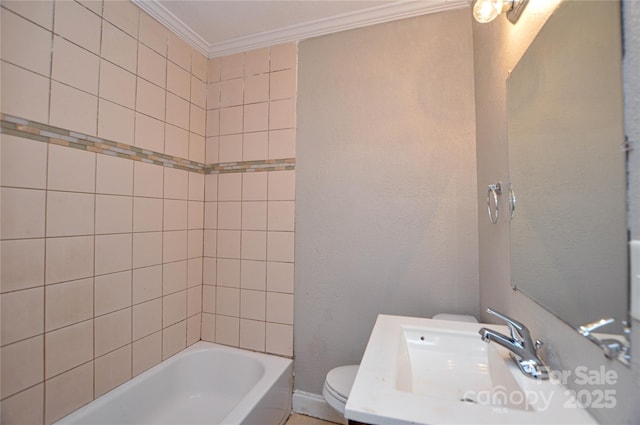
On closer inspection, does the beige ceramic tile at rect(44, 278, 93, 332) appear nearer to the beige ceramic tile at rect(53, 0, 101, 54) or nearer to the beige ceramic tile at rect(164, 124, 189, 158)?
the beige ceramic tile at rect(164, 124, 189, 158)

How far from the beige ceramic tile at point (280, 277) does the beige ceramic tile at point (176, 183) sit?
797 millimetres

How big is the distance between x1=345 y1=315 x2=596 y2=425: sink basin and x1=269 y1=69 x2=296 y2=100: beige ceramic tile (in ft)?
5.20

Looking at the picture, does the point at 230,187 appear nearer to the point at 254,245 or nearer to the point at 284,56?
the point at 254,245

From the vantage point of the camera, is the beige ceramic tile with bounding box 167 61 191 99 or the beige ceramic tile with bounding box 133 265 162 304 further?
the beige ceramic tile with bounding box 167 61 191 99

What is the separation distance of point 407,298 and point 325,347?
25.3 inches

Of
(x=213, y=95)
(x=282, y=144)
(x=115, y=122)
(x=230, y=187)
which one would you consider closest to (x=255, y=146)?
(x=282, y=144)

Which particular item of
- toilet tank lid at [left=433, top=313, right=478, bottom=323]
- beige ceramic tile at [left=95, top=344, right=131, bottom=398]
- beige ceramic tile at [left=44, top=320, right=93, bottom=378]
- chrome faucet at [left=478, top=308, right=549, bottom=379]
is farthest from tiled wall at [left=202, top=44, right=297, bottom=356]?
chrome faucet at [left=478, top=308, right=549, bottom=379]

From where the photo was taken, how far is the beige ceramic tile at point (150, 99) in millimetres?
1577

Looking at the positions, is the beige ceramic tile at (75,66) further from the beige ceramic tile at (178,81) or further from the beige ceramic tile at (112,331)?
the beige ceramic tile at (112,331)

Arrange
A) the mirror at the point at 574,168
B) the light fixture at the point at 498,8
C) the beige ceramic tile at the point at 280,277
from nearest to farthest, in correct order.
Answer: the mirror at the point at 574,168, the light fixture at the point at 498,8, the beige ceramic tile at the point at 280,277

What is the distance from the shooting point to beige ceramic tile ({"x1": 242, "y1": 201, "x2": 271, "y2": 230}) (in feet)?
6.21

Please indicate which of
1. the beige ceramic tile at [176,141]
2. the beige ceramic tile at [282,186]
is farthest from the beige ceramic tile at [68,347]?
the beige ceramic tile at [282,186]

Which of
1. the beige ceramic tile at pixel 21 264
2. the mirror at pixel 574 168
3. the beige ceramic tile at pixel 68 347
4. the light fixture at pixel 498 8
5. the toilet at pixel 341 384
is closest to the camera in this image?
the mirror at pixel 574 168

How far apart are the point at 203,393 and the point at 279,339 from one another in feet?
2.07
